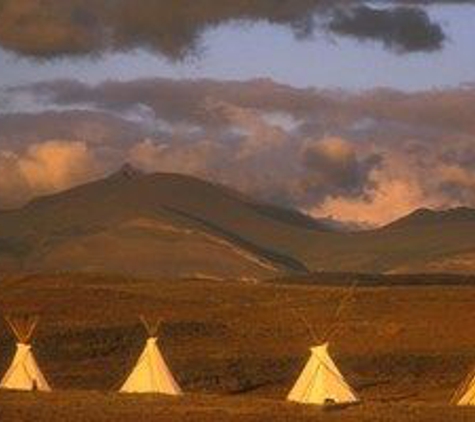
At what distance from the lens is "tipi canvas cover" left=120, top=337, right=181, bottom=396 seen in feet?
144

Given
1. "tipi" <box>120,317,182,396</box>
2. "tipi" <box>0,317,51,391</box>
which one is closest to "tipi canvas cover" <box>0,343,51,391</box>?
"tipi" <box>0,317,51,391</box>

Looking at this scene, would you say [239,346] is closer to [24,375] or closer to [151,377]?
[151,377]

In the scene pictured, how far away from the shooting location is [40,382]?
44.4m

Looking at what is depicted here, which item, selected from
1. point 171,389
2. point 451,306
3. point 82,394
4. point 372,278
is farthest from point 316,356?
point 372,278

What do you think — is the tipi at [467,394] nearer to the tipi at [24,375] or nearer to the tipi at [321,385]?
the tipi at [321,385]

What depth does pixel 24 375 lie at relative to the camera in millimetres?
44594

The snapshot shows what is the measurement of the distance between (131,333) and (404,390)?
55.9ft

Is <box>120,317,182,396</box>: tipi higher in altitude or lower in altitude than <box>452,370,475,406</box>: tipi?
higher

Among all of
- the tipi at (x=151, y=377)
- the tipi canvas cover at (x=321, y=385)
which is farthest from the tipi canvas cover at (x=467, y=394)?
the tipi at (x=151, y=377)

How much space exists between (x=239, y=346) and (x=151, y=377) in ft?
54.8

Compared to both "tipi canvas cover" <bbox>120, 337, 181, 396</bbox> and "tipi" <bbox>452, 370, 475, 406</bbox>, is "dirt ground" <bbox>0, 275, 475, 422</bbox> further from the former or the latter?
"tipi canvas cover" <bbox>120, 337, 181, 396</bbox>

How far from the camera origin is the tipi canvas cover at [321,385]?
41.7m

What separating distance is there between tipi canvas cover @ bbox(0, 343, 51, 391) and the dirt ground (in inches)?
38.2

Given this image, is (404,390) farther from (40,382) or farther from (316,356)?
(40,382)
